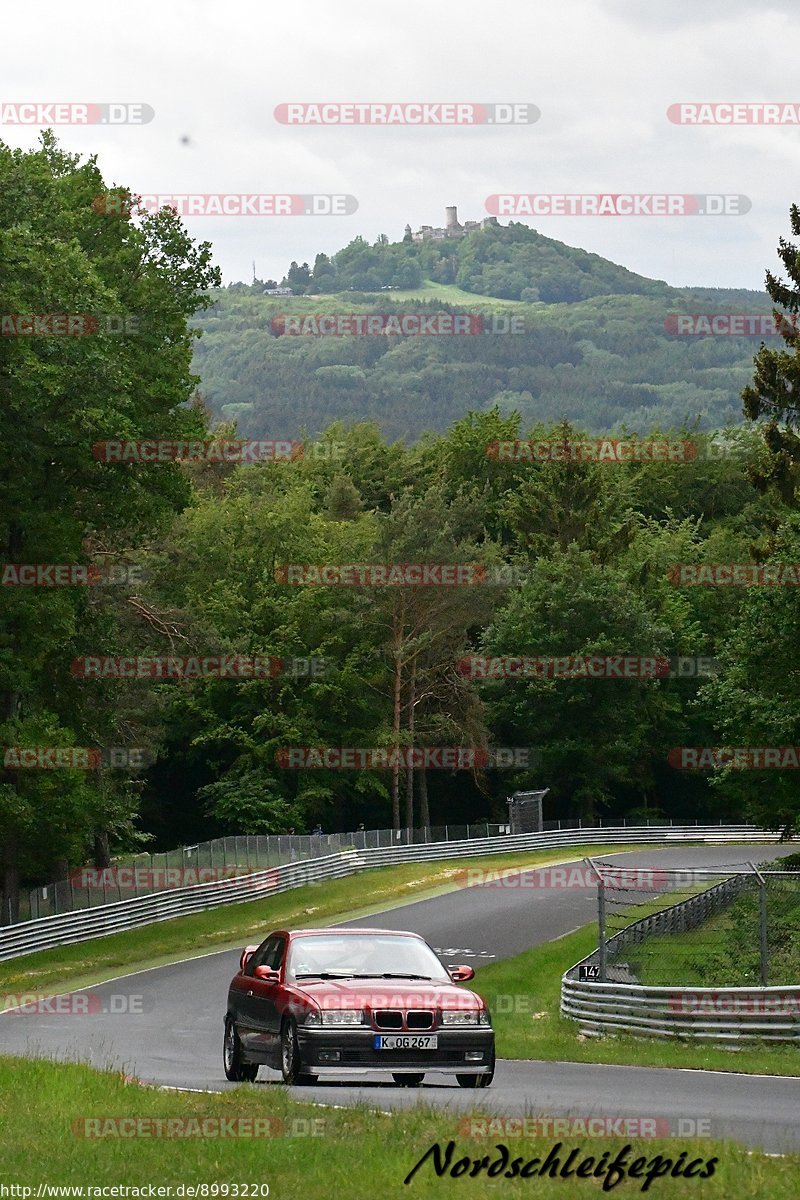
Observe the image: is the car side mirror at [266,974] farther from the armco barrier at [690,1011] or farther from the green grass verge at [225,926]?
the green grass verge at [225,926]

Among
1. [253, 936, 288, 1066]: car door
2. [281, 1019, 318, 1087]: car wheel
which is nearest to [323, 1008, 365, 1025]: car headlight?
[281, 1019, 318, 1087]: car wheel

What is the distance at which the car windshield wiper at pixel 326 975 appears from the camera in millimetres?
15898

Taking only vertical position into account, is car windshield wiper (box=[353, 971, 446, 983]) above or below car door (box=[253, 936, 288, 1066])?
above

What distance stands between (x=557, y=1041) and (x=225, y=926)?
22.7 meters

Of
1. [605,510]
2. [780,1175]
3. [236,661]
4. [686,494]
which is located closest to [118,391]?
[780,1175]

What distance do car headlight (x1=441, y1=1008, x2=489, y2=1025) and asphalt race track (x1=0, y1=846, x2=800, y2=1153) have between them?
0.60 meters

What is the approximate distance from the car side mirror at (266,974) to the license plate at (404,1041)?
4.97 feet

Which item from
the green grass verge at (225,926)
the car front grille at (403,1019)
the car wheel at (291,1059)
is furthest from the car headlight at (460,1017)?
the green grass verge at (225,926)

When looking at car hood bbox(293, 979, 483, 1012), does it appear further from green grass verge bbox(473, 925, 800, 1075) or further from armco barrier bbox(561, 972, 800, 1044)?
armco barrier bbox(561, 972, 800, 1044)

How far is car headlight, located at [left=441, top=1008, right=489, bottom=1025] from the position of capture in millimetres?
15070

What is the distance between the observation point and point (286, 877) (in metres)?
53.7

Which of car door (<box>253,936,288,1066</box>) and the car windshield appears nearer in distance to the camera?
car door (<box>253,936,288,1066</box>)

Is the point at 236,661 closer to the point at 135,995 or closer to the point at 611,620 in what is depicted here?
the point at 611,620

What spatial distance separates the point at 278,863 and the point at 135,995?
21.7 m
